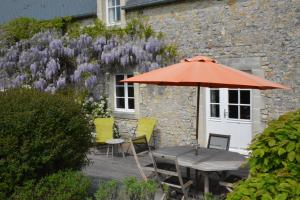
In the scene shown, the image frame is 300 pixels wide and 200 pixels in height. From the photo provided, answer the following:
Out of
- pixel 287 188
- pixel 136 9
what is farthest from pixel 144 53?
pixel 287 188

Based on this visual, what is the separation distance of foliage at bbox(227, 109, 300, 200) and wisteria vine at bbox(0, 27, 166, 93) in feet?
25.2

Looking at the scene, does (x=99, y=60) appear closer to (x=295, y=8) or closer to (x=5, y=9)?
(x=295, y=8)

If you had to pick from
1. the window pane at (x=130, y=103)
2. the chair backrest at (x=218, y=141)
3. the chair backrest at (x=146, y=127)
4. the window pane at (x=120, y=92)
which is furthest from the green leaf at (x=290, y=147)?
the window pane at (x=120, y=92)

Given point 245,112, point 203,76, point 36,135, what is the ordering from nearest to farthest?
point 36,135, point 203,76, point 245,112

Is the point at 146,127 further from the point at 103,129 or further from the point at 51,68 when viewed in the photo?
the point at 51,68

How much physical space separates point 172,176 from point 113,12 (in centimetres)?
809

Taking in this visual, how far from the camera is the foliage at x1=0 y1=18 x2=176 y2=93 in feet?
36.1

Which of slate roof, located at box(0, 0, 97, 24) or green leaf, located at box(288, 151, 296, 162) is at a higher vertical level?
slate roof, located at box(0, 0, 97, 24)

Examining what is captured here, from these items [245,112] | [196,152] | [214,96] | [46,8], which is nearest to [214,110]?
[214,96]

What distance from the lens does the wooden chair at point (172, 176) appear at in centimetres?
524

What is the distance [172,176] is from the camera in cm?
580

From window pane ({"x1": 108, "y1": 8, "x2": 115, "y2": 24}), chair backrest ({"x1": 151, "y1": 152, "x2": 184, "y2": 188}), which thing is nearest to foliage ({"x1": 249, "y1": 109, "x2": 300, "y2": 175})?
chair backrest ({"x1": 151, "y1": 152, "x2": 184, "y2": 188})

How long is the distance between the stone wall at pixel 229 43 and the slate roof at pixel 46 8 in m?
2.37

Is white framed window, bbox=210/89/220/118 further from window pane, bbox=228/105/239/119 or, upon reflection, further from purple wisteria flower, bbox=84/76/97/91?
purple wisteria flower, bbox=84/76/97/91
